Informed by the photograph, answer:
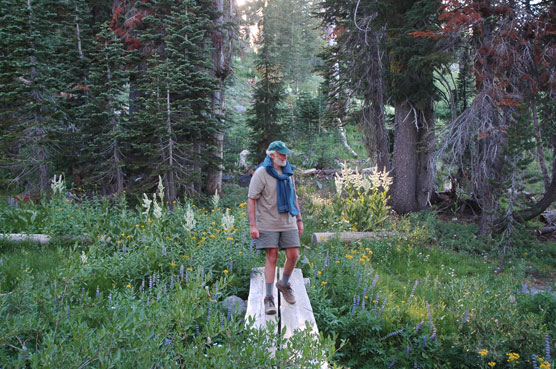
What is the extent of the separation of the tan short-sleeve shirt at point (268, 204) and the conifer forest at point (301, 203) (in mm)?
871

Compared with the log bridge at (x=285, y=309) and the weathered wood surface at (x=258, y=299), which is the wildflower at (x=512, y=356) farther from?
the weathered wood surface at (x=258, y=299)

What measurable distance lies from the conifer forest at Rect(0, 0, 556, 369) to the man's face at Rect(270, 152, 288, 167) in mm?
1636

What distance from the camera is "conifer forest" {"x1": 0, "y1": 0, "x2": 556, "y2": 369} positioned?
391 centimetres

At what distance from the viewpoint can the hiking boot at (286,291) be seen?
196 inches

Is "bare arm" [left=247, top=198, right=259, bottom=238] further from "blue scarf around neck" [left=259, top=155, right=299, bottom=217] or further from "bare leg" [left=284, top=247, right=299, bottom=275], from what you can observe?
"bare leg" [left=284, top=247, right=299, bottom=275]

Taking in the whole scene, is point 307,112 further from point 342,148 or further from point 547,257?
point 547,257

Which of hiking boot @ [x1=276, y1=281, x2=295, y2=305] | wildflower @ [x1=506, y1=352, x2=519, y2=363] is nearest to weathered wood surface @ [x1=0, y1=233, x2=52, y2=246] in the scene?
hiking boot @ [x1=276, y1=281, x2=295, y2=305]

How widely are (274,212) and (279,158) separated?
72 cm

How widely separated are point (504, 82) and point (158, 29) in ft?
33.5

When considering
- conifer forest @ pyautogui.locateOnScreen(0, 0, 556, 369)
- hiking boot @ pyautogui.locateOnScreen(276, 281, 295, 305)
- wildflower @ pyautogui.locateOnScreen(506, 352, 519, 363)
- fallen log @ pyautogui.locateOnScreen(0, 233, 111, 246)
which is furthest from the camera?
fallen log @ pyautogui.locateOnScreen(0, 233, 111, 246)

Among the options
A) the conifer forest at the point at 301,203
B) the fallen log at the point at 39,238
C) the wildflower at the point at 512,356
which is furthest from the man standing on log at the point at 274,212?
the fallen log at the point at 39,238

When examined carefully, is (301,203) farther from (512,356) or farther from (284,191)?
(512,356)

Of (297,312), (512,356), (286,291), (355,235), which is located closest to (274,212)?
(286,291)

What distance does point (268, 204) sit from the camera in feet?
16.7
